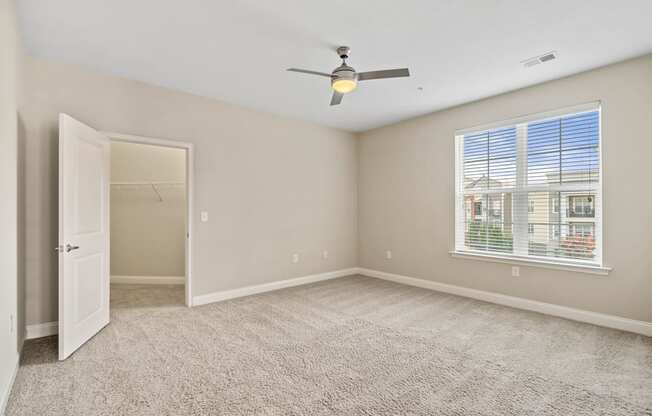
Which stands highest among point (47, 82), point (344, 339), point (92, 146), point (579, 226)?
point (47, 82)

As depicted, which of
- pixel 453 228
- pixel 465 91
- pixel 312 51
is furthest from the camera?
pixel 453 228

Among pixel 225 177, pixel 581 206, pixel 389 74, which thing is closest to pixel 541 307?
pixel 581 206

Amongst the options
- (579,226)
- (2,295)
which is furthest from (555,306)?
(2,295)

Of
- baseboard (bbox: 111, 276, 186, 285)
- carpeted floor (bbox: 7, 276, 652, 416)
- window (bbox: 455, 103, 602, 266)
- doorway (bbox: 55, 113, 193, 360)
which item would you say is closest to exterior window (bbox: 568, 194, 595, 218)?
window (bbox: 455, 103, 602, 266)

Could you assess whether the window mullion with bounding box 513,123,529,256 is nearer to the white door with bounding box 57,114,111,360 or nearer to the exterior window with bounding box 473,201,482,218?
the exterior window with bounding box 473,201,482,218

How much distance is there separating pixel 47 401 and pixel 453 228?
4617 mm

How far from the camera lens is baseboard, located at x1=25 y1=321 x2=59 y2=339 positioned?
119 inches

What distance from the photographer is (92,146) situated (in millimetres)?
3180

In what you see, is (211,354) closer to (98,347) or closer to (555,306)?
(98,347)

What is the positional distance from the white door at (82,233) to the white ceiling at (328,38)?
0.82 metres

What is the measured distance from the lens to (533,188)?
3939 mm

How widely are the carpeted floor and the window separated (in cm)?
92

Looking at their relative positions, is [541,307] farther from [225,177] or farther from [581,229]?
[225,177]

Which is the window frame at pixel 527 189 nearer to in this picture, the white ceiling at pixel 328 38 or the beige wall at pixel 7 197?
the white ceiling at pixel 328 38
